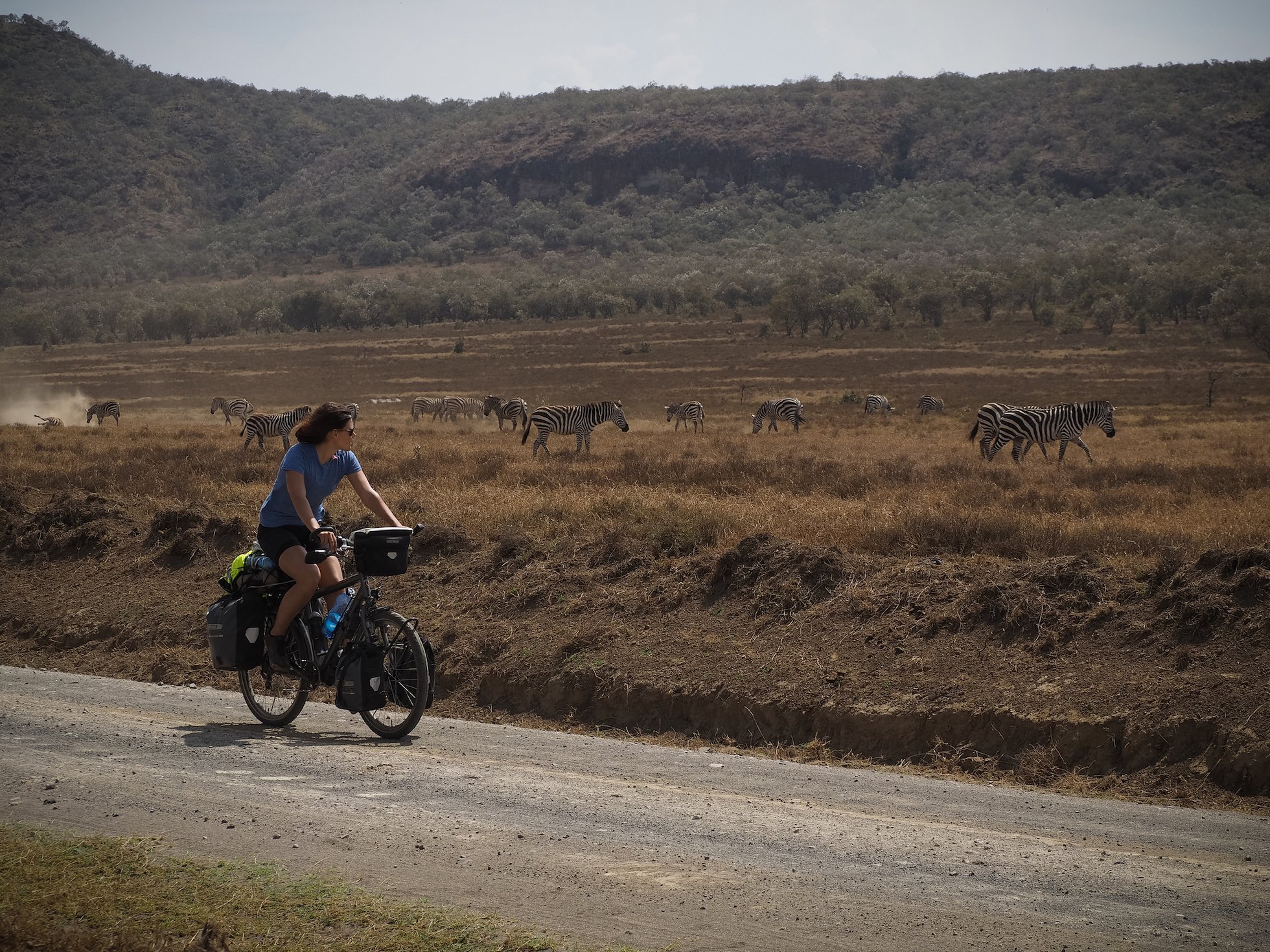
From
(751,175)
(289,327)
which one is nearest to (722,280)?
(289,327)

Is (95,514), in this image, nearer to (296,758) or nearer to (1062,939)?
(296,758)

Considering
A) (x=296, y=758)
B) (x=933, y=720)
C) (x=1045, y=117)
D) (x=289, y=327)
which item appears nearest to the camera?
(x=296, y=758)

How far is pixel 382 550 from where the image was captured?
292 inches

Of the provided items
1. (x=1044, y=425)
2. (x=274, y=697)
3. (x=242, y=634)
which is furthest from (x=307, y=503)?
(x=1044, y=425)

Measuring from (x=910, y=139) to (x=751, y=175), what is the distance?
76.3 feet

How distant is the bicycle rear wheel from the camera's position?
26.7 ft

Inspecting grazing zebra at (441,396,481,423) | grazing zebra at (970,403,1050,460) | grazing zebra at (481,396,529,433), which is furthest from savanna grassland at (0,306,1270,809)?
grazing zebra at (441,396,481,423)

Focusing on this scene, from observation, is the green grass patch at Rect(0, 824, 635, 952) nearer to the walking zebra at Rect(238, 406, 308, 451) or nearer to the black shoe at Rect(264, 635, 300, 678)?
the black shoe at Rect(264, 635, 300, 678)

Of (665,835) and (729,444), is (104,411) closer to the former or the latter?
(729,444)

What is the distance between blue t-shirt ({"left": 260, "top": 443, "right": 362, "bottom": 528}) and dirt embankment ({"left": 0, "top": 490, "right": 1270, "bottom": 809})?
2641 mm

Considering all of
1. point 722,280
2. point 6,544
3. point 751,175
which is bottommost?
point 6,544

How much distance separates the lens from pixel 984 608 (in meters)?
9.48

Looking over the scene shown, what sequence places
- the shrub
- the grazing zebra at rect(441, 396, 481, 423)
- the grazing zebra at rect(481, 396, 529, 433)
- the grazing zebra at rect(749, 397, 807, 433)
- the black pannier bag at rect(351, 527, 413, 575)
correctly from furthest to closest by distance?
the shrub → the grazing zebra at rect(441, 396, 481, 423) → the grazing zebra at rect(481, 396, 529, 433) → the grazing zebra at rect(749, 397, 807, 433) → the black pannier bag at rect(351, 527, 413, 575)

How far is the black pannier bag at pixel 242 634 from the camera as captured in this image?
26.3 ft
